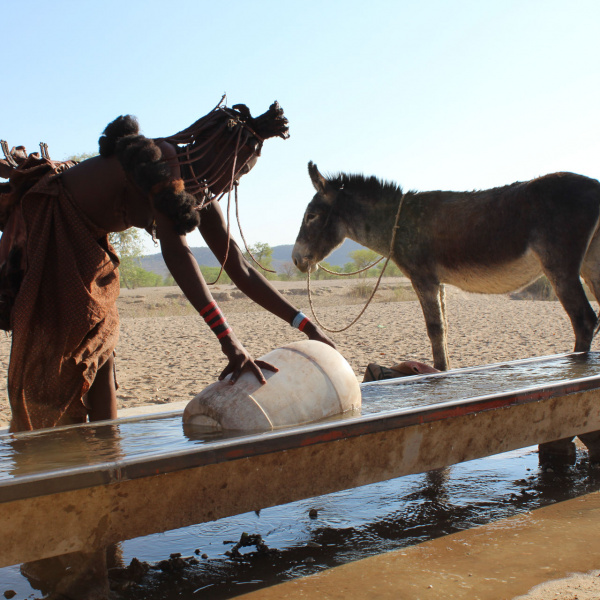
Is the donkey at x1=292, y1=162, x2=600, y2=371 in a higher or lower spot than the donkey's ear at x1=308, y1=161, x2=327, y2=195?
lower

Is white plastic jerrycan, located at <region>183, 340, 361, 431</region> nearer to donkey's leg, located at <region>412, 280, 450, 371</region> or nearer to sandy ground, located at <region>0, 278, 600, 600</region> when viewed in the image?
sandy ground, located at <region>0, 278, 600, 600</region>

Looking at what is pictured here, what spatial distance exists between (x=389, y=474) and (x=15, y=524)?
1.57 m

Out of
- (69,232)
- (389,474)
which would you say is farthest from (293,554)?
(69,232)

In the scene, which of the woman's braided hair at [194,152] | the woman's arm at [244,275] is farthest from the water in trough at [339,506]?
the woman's braided hair at [194,152]

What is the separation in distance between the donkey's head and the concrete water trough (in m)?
2.86

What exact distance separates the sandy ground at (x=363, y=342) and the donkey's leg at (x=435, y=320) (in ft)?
3.18

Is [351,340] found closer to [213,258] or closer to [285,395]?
[285,395]

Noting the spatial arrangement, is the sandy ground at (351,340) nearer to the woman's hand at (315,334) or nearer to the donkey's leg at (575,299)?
the donkey's leg at (575,299)

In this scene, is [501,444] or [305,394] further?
[501,444]

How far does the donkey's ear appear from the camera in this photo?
21.2 feet

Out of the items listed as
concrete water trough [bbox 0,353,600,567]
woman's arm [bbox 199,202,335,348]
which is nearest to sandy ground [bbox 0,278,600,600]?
concrete water trough [bbox 0,353,600,567]

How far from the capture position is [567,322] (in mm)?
15445

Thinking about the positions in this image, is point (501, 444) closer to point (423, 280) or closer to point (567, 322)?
point (423, 280)

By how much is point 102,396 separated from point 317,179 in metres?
3.69
